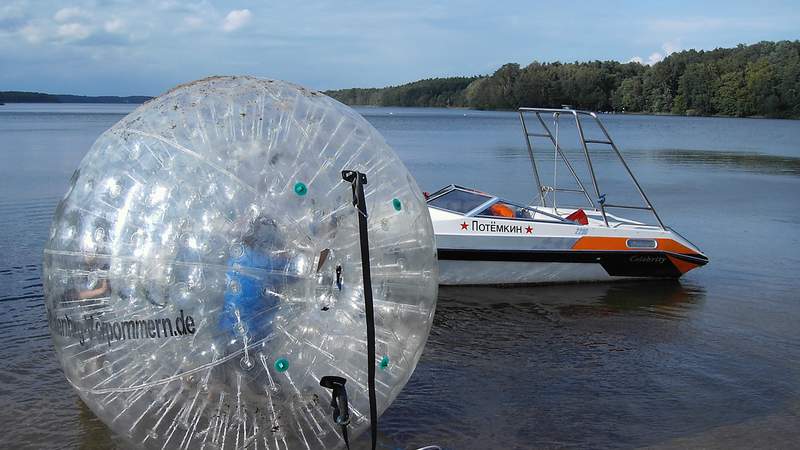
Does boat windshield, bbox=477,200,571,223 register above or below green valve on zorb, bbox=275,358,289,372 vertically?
below

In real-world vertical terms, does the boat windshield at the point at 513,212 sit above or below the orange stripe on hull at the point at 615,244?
above

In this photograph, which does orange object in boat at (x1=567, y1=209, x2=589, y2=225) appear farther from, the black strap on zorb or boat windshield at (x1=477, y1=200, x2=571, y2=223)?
the black strap on zorb

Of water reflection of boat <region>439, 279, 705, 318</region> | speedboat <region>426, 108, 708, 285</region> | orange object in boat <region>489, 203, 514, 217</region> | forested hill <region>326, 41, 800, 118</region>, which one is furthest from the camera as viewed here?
forested hill <region>326, 41, 800, 118</region>

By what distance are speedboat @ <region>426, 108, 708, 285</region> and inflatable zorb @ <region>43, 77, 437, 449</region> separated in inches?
253

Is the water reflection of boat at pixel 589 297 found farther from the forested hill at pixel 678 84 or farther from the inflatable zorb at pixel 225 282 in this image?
the forested hill at pixel 678 84

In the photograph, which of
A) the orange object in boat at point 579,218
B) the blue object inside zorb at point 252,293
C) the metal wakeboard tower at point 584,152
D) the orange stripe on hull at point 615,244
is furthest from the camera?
the orange object in boat at point 579,218

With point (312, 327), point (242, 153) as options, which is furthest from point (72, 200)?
point (312, 327)

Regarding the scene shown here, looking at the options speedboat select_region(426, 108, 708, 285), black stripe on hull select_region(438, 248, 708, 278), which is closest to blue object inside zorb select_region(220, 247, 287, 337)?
speedboat select_region(426, 108, 708, 285)

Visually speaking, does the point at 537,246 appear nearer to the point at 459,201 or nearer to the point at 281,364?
the point at 459,201

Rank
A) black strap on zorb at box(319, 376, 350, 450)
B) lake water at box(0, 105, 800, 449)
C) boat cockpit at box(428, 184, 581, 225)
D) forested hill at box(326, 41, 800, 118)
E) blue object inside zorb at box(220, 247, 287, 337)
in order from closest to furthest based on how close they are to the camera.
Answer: blue object inside zorb at box(220, 247, 287, 337) < black strap on zorb at box(319, 376, 350, 450) < lake water at box(0, 105, 800, 449) < boat cockpit at box(428, 184, 581, 225) < forested hill at box(326, 41, 800, 118)

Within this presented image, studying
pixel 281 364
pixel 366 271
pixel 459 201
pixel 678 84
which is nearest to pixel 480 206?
pixel 459 201

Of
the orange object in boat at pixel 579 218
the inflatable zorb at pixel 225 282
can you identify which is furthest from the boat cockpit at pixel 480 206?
the inflatable zorb at pixel 225 282

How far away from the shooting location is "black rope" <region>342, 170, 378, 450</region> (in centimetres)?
409

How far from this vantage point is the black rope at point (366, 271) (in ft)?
13.4
